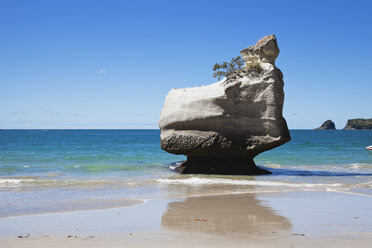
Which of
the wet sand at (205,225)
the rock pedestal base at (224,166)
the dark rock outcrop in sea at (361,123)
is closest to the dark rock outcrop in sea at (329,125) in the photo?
the dark rock outcrop in sea at (361,123)

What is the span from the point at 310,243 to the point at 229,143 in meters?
10.7

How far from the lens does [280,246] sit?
6.24 m

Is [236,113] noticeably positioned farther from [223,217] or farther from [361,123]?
[361,123]

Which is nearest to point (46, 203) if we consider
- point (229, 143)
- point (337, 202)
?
point (337, 202)

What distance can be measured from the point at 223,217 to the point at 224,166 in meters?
9.71

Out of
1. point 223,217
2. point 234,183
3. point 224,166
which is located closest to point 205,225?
point 223,217

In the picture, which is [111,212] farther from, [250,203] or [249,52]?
[249,52]

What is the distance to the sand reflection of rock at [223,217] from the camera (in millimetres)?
7531

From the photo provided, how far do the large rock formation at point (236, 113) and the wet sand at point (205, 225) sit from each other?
21.0 feet

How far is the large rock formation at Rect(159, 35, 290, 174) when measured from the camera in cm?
1673

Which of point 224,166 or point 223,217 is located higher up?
point 224,166

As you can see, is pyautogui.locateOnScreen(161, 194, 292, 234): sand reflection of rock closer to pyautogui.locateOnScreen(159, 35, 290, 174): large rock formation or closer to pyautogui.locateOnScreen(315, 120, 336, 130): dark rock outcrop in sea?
pyautogui.locateOnScreen(159, 35, 290, 174): large rock formation

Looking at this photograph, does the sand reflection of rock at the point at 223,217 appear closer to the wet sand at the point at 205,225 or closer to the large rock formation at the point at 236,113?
the wet sand at the point at 205,225

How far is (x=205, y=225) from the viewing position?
25.6 feet
